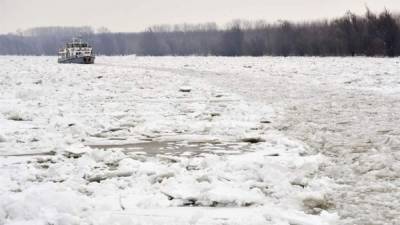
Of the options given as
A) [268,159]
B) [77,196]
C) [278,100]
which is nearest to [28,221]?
[77,196]

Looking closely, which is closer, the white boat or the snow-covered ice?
the snow-covered ice

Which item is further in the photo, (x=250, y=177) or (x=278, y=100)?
(x=278, y=100)

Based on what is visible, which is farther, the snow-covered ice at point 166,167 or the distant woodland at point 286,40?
the distant woodland at point 286,40

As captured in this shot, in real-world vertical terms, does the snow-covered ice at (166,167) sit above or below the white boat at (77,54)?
below

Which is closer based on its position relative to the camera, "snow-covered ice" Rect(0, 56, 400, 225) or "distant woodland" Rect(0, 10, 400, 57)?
"snow-covered ice" Rect(0, 56, 400, 225)

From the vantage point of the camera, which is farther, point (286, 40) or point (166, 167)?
point (286, 40)

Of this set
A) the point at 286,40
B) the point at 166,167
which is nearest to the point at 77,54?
the point at 286,40

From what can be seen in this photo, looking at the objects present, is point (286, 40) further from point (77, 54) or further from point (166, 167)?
point (166, 167)

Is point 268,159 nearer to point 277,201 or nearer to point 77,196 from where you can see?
point 277,201

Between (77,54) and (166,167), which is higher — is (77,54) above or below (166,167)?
above

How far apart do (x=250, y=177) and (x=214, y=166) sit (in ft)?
2.40

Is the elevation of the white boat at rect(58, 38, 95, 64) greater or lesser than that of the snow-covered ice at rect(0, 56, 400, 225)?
greater

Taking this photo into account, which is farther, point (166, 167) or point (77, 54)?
point (77, 54)

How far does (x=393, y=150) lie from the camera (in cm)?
757
